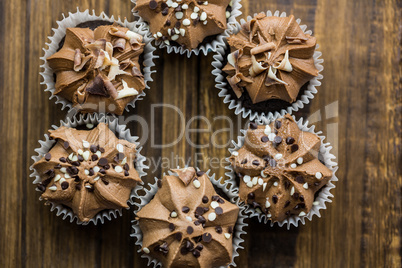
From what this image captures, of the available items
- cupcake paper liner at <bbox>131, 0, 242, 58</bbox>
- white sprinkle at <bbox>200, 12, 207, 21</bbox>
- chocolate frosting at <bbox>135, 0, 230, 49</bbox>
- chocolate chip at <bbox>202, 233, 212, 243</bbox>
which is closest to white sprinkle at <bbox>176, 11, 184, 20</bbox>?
chocolate frosting at <bbox>135, 0, 230, 49</bbox>

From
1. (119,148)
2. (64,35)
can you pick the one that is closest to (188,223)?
(119,148)

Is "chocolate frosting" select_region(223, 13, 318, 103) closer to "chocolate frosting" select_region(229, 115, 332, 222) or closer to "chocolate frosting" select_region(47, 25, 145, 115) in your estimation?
"chocolate frosting" select_region(229, 115, 332, 222)

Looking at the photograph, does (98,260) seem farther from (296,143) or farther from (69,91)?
(296,143)

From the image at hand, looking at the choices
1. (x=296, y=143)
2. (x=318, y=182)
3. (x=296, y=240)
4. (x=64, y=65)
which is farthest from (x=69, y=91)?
(x=296, y=240)

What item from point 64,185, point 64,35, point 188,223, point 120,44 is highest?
point 64,35

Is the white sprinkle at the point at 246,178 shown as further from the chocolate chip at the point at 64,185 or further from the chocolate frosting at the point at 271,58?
the chocolate chip at the point at 64,185

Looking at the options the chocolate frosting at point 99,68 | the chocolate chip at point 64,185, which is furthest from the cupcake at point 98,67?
the chocolate chip at point 64,185

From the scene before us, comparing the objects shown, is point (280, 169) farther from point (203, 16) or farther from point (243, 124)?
point (203, 16)
